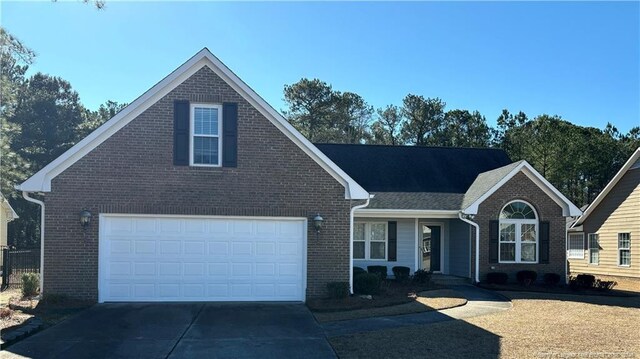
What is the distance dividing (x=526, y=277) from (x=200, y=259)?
468 inches

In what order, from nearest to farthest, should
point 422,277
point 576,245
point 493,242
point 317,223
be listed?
point 317,223, point 422,277, point 493,242, point 576,245

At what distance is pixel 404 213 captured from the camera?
842 inches

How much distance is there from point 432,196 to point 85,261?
44.4 feet

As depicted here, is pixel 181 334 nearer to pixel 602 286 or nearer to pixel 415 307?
pixel 415 307

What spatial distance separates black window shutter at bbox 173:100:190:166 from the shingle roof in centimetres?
1095

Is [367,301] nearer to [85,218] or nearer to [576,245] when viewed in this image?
[85,218]

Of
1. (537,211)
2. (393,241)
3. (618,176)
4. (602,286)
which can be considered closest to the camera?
(602,286)

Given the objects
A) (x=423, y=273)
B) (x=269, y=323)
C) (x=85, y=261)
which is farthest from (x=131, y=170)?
(x=423, y=273)

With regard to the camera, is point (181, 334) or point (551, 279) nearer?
point (181, 334)

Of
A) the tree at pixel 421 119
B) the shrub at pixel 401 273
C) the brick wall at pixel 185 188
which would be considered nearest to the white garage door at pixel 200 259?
the brick wall at pixel 185 188

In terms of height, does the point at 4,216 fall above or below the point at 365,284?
above

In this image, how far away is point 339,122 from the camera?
59.8 metres

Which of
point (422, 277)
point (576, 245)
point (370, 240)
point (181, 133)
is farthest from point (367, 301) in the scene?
point (576, 245)

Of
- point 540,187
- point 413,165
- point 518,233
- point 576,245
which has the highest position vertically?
point 413,165
